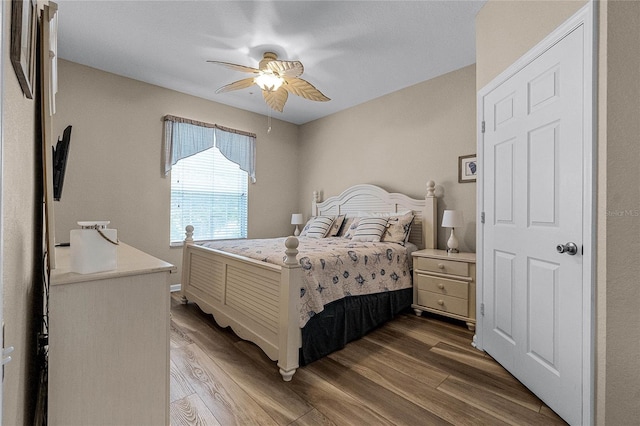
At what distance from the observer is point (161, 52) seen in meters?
3.04

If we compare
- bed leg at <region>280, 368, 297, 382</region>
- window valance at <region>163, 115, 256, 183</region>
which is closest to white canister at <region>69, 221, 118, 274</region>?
bed leg at <region>280, 368, 297, 382</region>

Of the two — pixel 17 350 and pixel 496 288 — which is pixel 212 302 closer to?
pixel 17 350

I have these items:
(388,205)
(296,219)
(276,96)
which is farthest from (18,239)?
(296,219)

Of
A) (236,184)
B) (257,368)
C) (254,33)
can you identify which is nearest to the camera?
(257,368)

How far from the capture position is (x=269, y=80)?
2764 millimetres

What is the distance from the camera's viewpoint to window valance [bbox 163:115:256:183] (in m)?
3.92

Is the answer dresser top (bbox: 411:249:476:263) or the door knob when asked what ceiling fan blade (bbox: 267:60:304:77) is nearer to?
dresser top (bbox: 411:249:476:263)

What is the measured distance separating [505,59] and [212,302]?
3.07m

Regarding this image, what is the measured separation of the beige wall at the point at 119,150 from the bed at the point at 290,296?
35.9 inches

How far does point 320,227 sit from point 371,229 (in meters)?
0.82

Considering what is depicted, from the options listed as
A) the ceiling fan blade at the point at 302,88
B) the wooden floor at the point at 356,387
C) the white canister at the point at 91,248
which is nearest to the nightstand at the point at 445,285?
the wooden floor at the point at 356,387

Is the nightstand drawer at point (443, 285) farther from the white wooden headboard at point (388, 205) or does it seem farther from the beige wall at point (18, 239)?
the beige wall at point (18, 239)

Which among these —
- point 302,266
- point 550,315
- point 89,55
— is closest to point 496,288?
point 550,315

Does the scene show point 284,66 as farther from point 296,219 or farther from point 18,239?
point 296,219
